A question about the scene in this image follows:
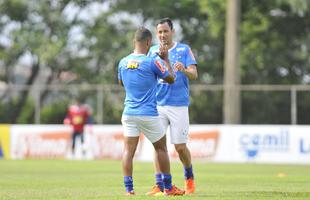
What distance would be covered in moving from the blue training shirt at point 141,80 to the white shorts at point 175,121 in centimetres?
82

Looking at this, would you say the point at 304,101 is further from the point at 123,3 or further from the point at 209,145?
the point at 123,3

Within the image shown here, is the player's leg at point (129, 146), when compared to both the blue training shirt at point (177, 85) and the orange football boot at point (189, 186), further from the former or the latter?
the orange football boot at point (189, 186)

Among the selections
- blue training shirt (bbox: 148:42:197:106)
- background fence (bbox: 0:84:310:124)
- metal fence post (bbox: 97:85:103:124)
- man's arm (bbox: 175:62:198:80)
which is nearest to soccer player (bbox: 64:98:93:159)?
metal fence post (bbox: 97:85:103:124)

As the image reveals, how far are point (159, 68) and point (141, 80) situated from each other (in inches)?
11.4

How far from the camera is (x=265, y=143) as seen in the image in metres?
26.4

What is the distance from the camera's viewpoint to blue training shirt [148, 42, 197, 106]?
12.0 m

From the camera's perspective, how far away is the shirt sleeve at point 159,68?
1098cm

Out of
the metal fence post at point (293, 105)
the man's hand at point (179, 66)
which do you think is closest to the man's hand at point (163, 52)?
the man's hand at point (179, 66)

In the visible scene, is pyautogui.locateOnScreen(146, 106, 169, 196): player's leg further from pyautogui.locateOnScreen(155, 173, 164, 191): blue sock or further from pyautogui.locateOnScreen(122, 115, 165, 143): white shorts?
pyautogui.locateOnScreen(122, 115, 165, 143): white shorts

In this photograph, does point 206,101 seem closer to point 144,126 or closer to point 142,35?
point 144,126

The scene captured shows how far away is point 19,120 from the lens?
121ft

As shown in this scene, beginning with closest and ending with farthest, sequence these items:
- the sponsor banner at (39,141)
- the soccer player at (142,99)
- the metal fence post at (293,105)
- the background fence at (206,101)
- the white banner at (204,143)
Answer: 1. the soccer player at (142,99)
2. the white banner at (204,143)
3. the sponsor banner at (39,141)
4. the metal fence post at (293,105)
5. the background fence at (206,101)

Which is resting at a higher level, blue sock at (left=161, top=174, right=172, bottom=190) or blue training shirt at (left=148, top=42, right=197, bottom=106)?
blue training shirt at (left=148, top=42, right=197, bottom=106)

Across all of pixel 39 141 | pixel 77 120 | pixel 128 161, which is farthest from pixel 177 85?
pixel 39 141
